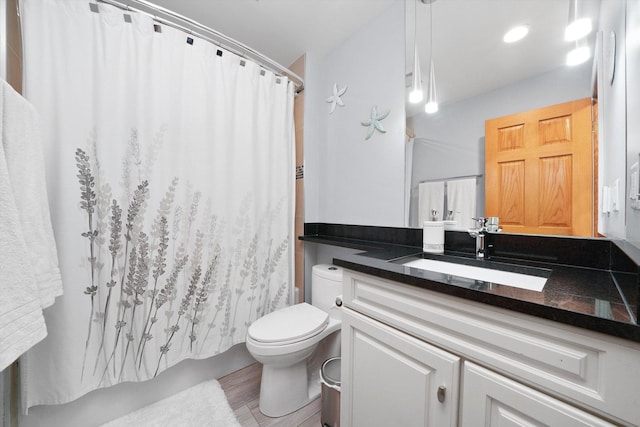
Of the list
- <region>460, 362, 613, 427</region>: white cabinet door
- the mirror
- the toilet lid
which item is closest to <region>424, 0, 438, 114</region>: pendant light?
the mirror

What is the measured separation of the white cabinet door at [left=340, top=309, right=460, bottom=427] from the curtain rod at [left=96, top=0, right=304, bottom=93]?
164cm

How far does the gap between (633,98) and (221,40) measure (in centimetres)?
199

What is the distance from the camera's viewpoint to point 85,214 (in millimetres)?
1046

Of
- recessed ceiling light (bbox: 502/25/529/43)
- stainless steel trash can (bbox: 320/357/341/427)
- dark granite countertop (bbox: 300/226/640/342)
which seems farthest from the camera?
stainless steel trash can (bbox: 320/357/341/427)

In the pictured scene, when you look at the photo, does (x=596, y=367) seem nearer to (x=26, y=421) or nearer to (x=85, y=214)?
(x=85, y=214)

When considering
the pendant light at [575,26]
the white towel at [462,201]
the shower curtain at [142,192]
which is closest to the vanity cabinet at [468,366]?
the white towel at [462,201]

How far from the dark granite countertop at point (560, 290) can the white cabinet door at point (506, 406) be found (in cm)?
18

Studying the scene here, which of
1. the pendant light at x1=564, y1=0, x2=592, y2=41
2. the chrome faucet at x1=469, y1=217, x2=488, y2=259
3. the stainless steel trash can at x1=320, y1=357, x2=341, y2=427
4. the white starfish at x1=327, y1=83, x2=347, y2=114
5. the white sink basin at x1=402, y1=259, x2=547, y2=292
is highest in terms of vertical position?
the white starfish at x1=327, y1=83, x2=347, y2=114

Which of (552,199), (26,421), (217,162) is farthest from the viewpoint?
(217,162)

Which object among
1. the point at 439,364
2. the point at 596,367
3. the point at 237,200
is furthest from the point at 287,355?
the point at 596,367

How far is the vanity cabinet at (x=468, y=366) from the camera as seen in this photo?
1.46 feet

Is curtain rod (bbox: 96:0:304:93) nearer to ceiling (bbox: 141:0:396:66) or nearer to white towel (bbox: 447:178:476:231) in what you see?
ceiling (bbox: 141:0:396:66)

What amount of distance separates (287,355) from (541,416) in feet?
3.11

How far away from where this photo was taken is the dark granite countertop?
0.43m
